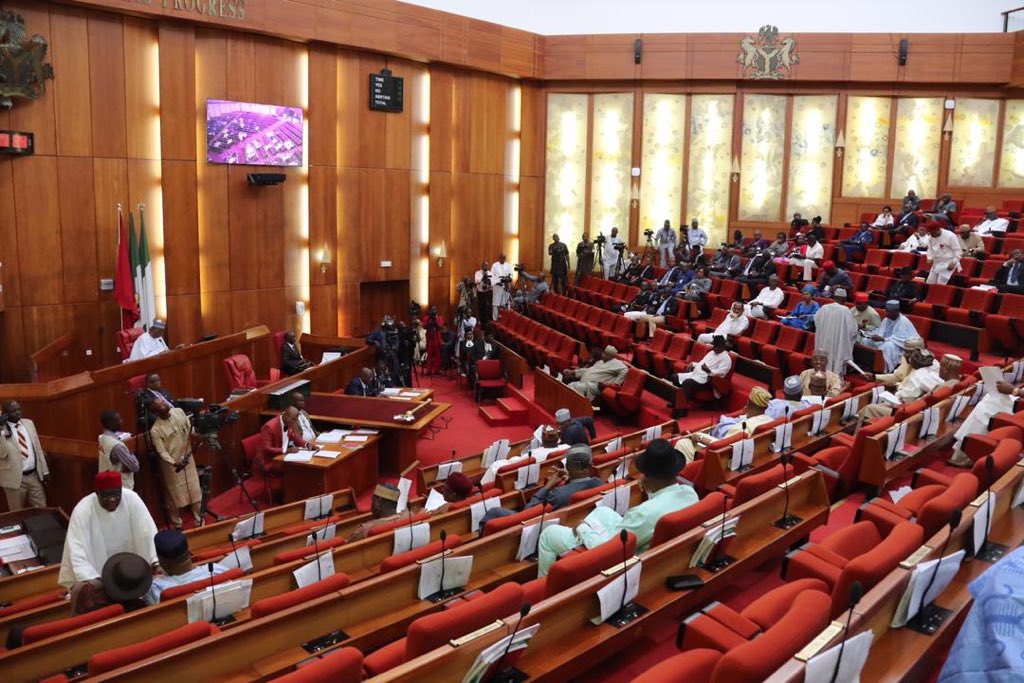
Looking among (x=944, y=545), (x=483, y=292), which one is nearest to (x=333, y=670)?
(x=944, y=545)

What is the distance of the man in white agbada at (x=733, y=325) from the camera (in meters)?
10.1

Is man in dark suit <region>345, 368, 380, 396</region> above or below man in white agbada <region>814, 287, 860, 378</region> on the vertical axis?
below

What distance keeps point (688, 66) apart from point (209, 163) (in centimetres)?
910

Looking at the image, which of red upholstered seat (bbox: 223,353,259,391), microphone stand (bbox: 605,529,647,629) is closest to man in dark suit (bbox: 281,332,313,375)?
red upholstered seat (bbox: 223,353,259,391)

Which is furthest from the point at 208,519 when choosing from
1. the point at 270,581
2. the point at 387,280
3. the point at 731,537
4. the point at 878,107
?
the point at 878,107

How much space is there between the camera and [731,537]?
368 centimetres

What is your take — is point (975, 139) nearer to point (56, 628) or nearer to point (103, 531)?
point (103, 531)

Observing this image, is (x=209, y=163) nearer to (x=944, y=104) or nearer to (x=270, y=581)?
(x=270, y=581)

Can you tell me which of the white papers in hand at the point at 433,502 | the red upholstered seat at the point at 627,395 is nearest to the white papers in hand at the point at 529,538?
the white papers in hand at the point at 433,502

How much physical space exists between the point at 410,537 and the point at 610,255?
12.2 metres

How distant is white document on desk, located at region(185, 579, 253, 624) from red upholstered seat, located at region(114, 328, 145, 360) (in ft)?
25.6

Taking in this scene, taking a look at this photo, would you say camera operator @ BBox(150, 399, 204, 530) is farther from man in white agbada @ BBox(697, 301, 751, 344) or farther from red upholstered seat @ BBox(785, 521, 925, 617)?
man in white agbada @ BBox(697, 301, 751, 344)

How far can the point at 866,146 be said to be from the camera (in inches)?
642

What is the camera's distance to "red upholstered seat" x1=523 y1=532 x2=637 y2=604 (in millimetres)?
3086
